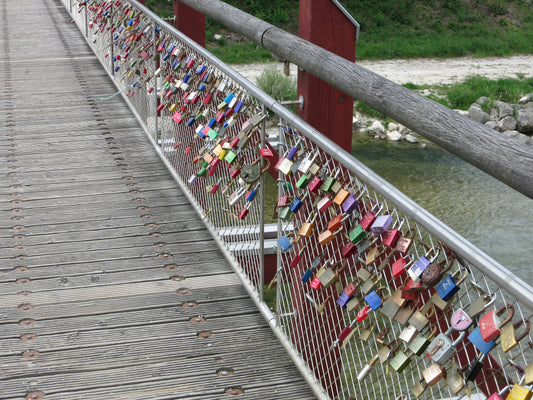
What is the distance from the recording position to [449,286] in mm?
1916

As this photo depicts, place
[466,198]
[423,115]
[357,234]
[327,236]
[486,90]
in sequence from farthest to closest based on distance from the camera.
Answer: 1. [486,90]
2. [466,198]
3. [327,236]
4. [357,234]
5. [423,115]

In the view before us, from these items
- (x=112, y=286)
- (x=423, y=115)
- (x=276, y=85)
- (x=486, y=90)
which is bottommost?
(x=486, y=90)

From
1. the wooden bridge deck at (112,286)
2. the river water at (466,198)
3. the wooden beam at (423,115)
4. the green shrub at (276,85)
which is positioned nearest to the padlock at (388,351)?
the wooden beam at (423,115)

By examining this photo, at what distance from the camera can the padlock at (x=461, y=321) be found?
1.85 m

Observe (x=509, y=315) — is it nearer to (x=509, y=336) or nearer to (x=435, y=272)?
(x=509, y=336)

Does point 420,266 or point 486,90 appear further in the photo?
point 486,90

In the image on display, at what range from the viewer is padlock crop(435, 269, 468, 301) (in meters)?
1.91

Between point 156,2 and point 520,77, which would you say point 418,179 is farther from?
point 156,2

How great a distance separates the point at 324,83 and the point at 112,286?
1322 mm

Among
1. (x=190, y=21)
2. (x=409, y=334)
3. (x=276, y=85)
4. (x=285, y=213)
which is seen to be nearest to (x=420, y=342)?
(x=409, y=334)

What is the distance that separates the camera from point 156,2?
1075 inches

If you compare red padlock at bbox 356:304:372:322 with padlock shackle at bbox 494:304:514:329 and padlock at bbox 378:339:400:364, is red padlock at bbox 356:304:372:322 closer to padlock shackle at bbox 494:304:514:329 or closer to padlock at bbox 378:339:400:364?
padlock at bbox 378:339:400:364

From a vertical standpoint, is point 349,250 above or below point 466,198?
above

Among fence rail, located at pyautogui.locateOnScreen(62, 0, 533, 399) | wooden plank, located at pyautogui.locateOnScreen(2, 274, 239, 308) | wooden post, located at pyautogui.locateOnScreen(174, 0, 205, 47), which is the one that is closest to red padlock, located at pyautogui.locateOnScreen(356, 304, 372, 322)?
fence rail, located at pyautogui.locateOnScreen(62, 0, 533, 399)
